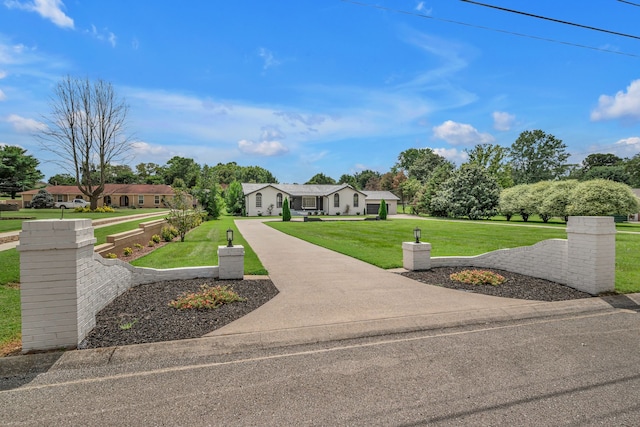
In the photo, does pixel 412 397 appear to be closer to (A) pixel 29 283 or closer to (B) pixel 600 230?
(A) pixel 29 283

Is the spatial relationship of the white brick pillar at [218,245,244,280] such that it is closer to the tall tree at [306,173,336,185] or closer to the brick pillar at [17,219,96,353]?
the brick pillar at [17,219,96,353]

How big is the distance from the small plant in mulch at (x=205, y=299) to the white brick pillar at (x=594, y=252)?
686cm

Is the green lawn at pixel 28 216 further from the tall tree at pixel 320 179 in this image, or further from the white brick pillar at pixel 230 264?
the tall tree at pixel 320 179

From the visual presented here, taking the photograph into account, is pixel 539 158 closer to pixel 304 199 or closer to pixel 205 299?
pixel 304 199

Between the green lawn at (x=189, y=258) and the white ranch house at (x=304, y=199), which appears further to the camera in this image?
the white ranch house at (x=304, y=199)

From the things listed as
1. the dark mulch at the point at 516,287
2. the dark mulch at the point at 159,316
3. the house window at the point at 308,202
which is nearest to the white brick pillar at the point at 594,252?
the dark mulch at the point at 516,287

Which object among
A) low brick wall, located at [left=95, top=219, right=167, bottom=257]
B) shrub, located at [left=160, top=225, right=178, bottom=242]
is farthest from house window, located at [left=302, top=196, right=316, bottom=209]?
low brick wall, located at [left=95, top=219, right=167, bottom=257]

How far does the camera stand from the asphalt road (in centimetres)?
295

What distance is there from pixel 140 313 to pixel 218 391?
2.88 m

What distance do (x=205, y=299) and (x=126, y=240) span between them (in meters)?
7.68

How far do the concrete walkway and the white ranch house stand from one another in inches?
1554

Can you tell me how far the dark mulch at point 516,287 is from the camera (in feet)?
22.4

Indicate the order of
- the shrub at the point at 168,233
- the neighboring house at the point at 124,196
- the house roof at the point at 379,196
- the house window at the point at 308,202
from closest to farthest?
1. the shrub at the point at 168,233
2. the house window at the point at 308,202
3. the house roof at the point at 379,196
4. the neighboring house at the point at 124,196

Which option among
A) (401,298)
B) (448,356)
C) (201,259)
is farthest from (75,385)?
(201,259)
